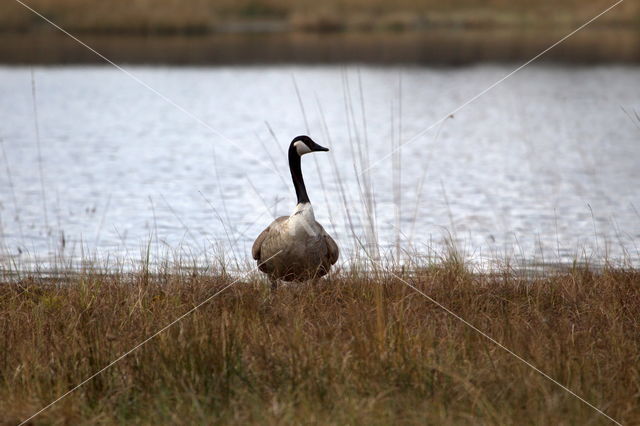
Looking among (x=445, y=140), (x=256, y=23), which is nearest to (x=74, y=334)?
(x=445, y=140)

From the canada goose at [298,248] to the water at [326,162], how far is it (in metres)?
0.62

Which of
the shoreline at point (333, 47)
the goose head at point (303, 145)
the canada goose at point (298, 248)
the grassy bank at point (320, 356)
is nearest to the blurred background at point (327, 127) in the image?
the shoreline at point (333, 47)

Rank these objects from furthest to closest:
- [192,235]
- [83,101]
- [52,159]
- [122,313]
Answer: [83,101]
[52,159]
[192,235]
[122,313]

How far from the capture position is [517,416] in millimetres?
5012

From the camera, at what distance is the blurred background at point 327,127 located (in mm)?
11398

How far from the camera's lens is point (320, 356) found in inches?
224

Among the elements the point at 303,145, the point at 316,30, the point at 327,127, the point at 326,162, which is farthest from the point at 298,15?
the point at 303,145

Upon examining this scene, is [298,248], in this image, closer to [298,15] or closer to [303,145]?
[303,145]

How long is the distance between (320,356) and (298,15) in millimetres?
46648

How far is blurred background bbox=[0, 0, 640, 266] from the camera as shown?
1140 centimetres

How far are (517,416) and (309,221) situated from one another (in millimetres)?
3037

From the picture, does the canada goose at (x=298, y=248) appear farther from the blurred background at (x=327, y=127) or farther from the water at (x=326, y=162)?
the water at (x=326, y=162)

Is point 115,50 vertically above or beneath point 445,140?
above

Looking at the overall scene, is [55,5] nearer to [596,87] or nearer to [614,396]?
[596,87]
